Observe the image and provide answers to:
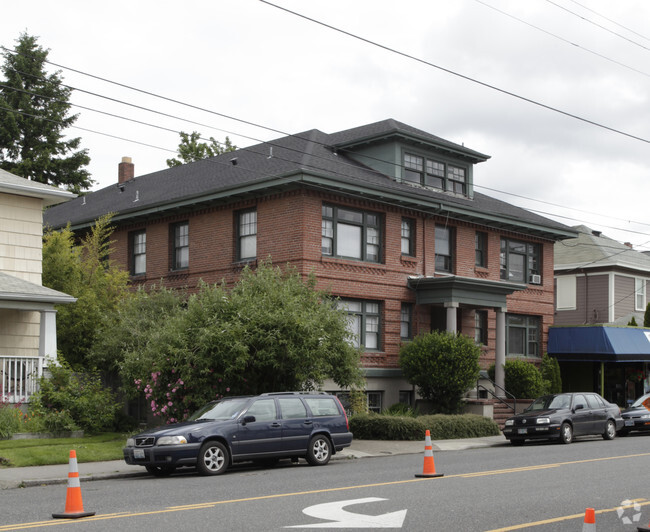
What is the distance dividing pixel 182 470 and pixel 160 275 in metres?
14.6

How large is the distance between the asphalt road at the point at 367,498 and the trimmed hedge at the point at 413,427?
17.1 ft

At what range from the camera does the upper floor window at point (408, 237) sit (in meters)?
29.3

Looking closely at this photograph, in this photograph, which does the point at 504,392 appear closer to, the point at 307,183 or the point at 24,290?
the point at 307,183

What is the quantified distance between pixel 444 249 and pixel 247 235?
7521 millimetres

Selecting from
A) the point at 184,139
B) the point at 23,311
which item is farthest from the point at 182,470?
the point at 184,139

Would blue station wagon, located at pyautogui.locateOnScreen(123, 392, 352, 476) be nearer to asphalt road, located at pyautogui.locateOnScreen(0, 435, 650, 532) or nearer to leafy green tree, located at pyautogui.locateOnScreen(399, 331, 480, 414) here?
asphalt road, located at pyautogui.locateOnScreen(0, 435, 650, 532)

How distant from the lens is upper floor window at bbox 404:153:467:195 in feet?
99.3

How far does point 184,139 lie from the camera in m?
49.5

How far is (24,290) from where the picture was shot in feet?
74.2

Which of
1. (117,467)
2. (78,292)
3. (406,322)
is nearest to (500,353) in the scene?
(406,322)

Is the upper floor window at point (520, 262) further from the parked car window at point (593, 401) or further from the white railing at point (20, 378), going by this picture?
the white railing at point (20, 378)

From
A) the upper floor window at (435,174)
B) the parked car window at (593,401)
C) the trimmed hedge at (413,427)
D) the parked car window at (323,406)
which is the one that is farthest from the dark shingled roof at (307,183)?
the parked car window at (323,406)

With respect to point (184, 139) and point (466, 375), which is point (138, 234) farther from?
point (184, 139)

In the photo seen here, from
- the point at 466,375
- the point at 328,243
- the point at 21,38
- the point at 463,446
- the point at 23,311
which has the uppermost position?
the point at 21,38
